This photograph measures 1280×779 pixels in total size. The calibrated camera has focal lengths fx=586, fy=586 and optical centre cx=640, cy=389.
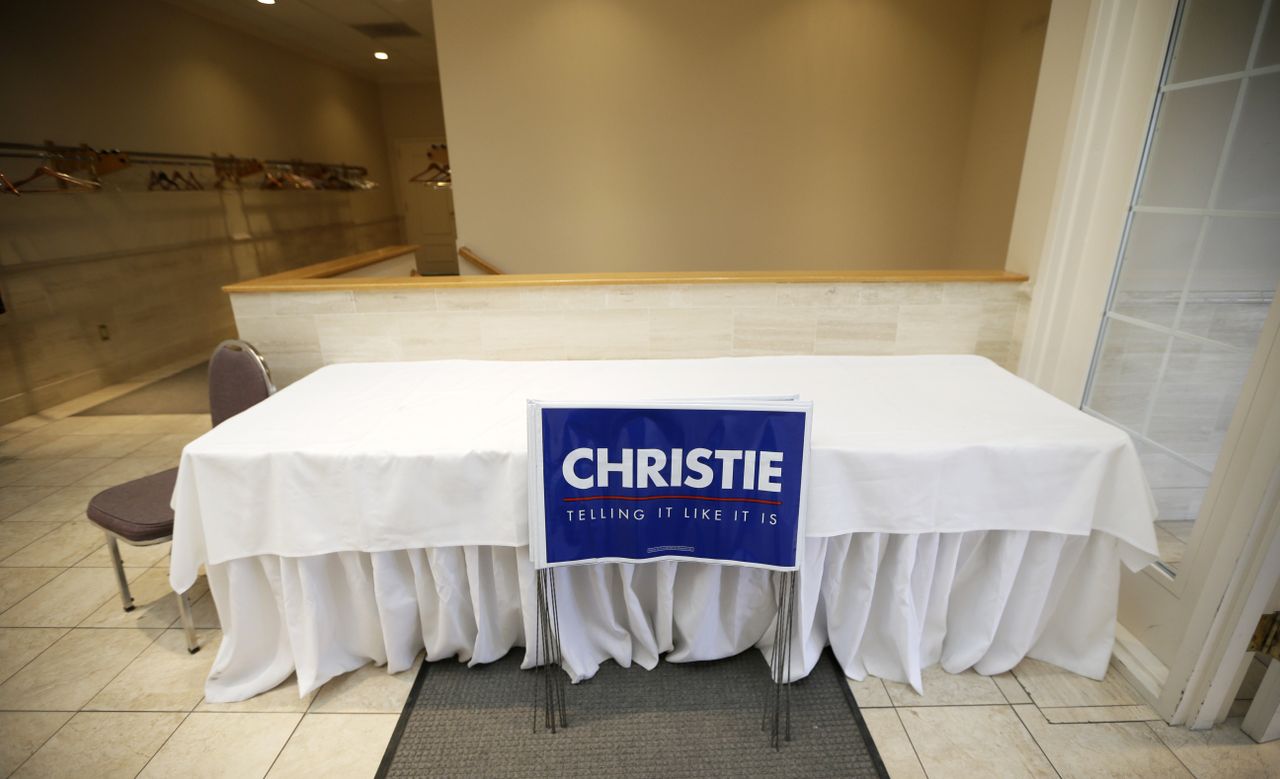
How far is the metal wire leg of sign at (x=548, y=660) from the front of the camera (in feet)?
5.18

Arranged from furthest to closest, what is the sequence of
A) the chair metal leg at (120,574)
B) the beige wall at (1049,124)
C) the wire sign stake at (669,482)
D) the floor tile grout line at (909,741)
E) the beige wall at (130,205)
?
1. the beige wall at (130,205)
2. the beige wall at (1049,124)
3. the chair metal leg at (120,574)
4. the floor tile grout line at (909,741)
5. the wire sign stake at (669,482)

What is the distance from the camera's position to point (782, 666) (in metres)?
1.60

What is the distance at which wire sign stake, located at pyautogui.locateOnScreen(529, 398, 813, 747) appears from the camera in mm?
1381

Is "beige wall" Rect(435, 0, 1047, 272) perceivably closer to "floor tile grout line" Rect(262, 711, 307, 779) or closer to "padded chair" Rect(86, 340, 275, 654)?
"padded chair" Rect(86, 340, 275, 654)

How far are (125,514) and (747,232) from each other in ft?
12.6

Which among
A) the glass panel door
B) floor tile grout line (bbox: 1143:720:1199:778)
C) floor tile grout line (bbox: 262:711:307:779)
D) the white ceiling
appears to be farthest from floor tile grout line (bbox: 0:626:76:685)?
the white ceiling

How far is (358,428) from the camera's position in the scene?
1.67 m

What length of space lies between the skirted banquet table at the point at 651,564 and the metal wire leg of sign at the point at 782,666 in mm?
48

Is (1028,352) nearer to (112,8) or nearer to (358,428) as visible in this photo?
(358,428)

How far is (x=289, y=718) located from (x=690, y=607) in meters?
1.19

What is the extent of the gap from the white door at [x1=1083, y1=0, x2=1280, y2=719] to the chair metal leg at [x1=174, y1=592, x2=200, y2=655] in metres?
2.89

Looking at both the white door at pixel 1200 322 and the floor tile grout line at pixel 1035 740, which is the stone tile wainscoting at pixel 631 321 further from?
the floor tile grout line at pixel 1035 740

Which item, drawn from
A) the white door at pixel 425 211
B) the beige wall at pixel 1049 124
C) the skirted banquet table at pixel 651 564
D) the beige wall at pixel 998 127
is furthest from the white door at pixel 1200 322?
the white door at pixel 425 211

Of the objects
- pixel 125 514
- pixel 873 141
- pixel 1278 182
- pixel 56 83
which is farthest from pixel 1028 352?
pixel 56 83
